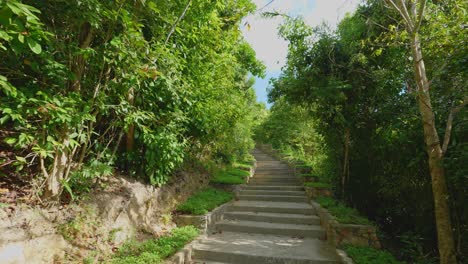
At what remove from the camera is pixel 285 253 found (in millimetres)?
3857

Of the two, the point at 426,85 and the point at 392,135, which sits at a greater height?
the point at 426,85

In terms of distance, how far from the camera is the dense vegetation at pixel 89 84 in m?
2.40

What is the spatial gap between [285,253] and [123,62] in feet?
12.0

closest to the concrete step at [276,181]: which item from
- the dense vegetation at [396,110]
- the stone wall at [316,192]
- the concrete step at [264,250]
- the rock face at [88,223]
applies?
the dense vegetation at [396,110]

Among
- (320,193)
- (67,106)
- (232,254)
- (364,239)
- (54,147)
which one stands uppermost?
(67,106)

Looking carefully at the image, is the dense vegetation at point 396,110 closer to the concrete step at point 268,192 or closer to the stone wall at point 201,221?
the concrete step at point 268,192

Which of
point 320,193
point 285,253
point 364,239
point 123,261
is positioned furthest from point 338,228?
point 123,261

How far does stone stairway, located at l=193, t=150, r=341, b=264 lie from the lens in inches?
149

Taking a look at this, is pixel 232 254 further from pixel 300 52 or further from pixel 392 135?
pixel 300 52

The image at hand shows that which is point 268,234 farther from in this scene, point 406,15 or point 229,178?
point 406,15

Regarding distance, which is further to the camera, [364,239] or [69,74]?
[364,239]

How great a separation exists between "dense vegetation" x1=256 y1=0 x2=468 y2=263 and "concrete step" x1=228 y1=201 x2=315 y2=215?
98cm

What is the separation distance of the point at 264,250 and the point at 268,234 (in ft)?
2.83

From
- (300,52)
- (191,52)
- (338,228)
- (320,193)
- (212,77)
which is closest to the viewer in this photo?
(338,228)
